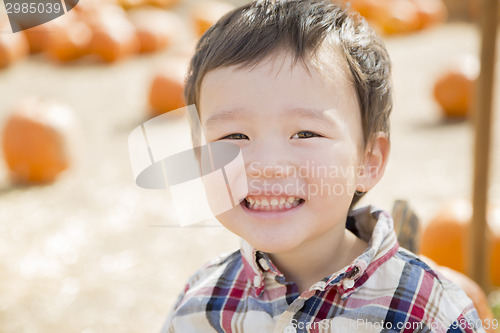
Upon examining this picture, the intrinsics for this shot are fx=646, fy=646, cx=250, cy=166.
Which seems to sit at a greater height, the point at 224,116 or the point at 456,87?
the point at 224,116

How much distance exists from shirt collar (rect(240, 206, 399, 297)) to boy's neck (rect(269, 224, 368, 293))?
53 mm

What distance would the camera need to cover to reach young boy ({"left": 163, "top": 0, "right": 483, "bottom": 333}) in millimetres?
1340

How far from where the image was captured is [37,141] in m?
4.35

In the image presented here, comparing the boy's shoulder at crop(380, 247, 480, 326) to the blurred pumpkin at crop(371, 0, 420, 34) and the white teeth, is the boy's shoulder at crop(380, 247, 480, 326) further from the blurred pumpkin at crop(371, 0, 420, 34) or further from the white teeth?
the blurred pumpkin at crop(371, 0, 420, 34)

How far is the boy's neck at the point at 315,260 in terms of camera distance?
5.00ft

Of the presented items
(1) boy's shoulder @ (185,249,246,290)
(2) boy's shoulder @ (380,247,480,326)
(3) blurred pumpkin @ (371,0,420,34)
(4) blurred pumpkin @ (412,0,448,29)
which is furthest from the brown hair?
(4) blurred pumpkin @ (412,0,448,29)

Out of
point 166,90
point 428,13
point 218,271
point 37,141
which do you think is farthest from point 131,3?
point 218,271

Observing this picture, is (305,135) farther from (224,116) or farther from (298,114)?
(224,116)

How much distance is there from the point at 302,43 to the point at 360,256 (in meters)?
0.48

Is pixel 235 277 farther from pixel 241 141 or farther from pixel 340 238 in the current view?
pixel 241 141

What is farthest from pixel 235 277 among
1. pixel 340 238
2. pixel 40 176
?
pixel 40 176

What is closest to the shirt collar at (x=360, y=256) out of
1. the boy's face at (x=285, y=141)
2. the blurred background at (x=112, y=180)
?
the boy's face at (x=285, y=141)

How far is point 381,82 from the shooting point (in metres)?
1.53

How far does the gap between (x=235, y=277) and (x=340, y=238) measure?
10.8 inches
